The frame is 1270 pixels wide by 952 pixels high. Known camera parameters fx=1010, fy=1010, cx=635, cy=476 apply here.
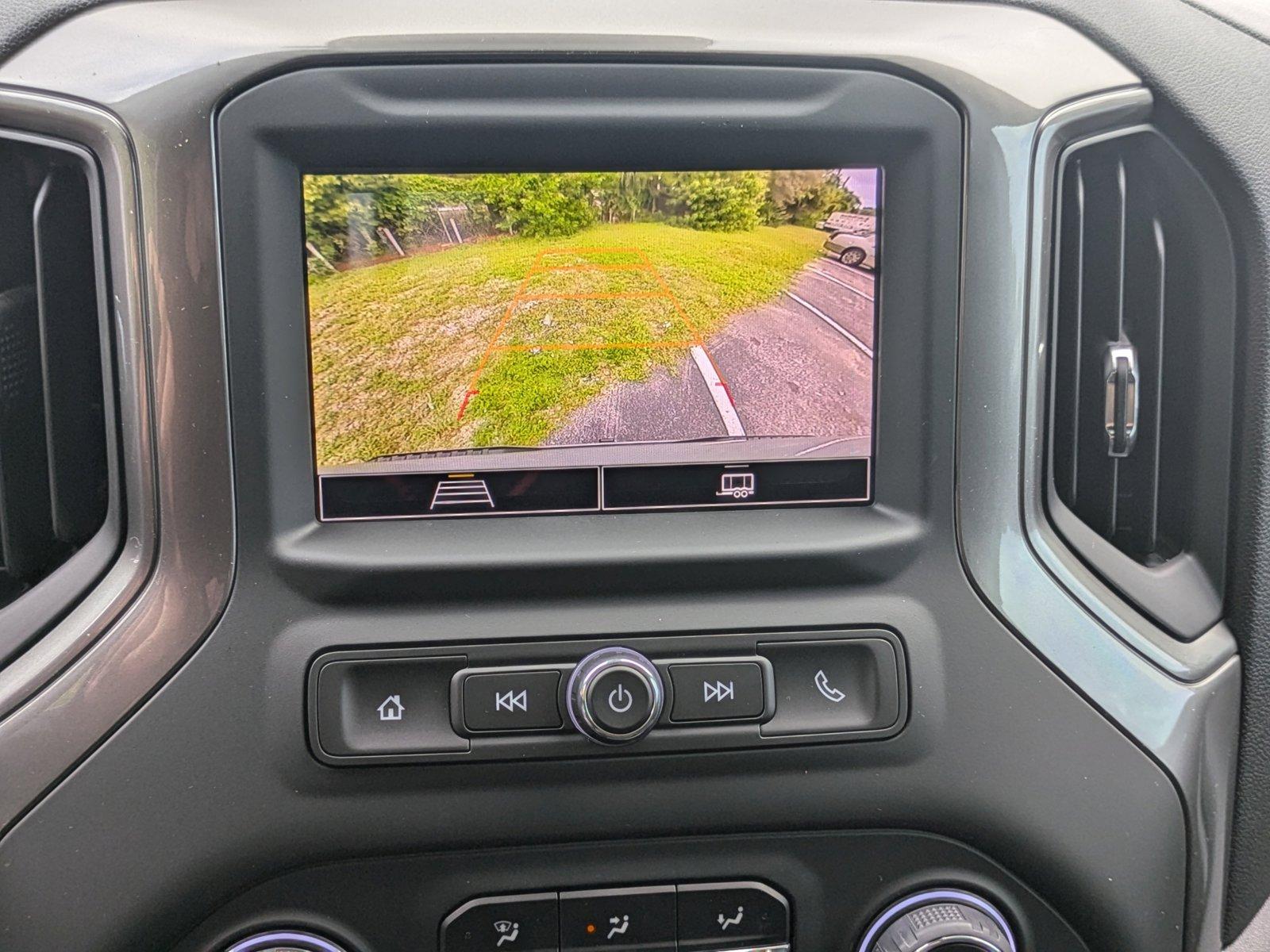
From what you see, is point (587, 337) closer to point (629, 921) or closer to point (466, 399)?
point (466, 399)

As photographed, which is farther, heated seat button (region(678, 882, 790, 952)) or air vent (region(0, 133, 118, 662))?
heated seat button (region(678, 882, 790, 952))

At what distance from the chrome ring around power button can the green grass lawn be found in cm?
24

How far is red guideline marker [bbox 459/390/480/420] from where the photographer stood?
3.38ft

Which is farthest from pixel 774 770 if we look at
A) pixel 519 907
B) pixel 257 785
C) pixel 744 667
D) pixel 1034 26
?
pixel 1034 26

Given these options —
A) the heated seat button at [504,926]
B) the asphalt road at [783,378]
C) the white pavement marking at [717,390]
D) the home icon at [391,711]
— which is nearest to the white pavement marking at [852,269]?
the asphalt road at [783,378]

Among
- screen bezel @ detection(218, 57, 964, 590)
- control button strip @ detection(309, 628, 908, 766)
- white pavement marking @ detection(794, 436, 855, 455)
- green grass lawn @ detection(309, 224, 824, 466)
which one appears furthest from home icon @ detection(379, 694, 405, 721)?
white pavement marking @ detection(794, 436, 855, 455)

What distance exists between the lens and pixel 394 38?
97cm

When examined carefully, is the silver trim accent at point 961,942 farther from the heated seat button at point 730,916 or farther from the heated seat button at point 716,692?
the heated seat button at point 716,692

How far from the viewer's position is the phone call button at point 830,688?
107 cm

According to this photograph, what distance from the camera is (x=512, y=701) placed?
1030 mm

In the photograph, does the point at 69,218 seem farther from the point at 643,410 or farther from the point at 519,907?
the point at 519,907

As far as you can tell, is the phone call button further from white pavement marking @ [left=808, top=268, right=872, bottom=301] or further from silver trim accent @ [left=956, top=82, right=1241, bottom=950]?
white pavement marking @ [left=808, top=268, right=872, bottom=301]

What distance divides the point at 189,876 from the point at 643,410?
0.66 m
